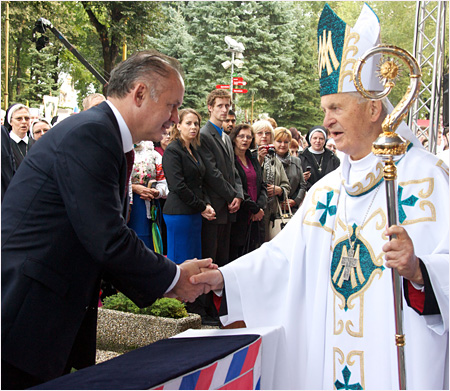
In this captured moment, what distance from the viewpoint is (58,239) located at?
2434 mm

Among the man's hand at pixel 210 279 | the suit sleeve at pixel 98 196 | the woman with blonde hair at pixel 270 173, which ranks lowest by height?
the man's hand at pixel 210 279

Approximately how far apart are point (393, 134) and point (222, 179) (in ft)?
15.5

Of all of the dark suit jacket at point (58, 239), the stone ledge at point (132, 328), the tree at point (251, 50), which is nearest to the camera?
the dark suit jacket at point (58, 239)

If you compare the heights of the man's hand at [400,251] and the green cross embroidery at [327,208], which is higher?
the green cross embroidery at [327,208]

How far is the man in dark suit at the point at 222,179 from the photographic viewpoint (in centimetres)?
685

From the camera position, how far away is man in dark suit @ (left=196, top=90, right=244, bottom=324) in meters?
6.85

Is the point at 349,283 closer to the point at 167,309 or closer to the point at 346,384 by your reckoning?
the point at 346,384

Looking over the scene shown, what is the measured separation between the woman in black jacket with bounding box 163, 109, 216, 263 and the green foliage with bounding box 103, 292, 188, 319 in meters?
1.08

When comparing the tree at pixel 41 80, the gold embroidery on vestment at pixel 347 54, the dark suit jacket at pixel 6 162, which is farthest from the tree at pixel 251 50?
the gold embroidery on vestment at pixel 347 54

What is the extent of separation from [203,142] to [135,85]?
409 cm

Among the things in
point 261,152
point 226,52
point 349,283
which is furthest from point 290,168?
point 226,52

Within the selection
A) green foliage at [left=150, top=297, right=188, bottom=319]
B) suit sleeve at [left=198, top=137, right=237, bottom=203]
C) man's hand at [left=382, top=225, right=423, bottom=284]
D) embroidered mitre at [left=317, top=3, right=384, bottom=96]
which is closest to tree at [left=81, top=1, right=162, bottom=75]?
suit sleeve at [left=198, top=137, right=237, bottom=203]

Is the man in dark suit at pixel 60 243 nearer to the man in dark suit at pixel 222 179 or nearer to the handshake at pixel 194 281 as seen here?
the handshake at pixel 194 281

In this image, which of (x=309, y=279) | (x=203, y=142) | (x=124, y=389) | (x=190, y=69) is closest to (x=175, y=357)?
(x=124, y=389)
